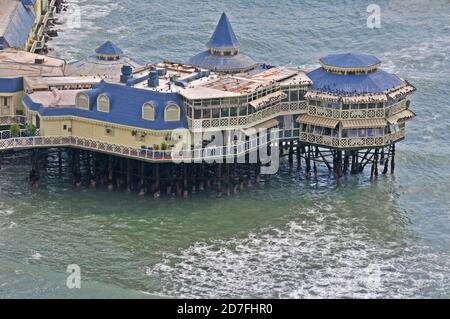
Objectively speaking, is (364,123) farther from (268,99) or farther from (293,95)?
(268,99)

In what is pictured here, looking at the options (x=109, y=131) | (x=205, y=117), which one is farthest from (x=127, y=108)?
(x=205, y=117)

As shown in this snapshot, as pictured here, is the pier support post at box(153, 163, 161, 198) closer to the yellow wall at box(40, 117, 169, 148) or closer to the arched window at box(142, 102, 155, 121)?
the yellow wall at box(40, 117, 169, 148)

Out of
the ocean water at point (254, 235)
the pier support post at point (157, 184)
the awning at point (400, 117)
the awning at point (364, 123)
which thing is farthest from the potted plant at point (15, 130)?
the awning at point (400, 117)

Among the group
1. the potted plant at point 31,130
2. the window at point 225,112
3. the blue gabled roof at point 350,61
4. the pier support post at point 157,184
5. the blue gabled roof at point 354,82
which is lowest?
the pier support post at point 157,184

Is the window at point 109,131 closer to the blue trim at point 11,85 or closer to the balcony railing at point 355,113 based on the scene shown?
the blue trim at point 11,85

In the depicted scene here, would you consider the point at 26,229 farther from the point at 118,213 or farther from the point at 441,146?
the point at 441,146

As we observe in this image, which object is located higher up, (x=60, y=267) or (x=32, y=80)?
(x=32, y=80)
